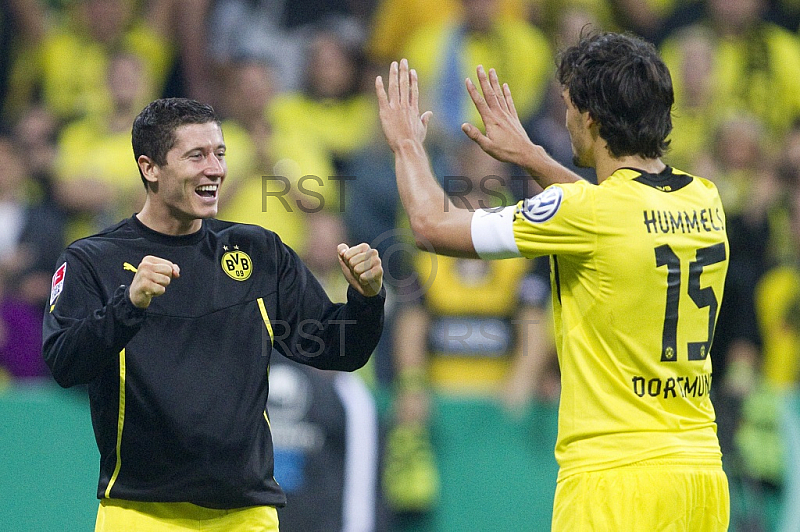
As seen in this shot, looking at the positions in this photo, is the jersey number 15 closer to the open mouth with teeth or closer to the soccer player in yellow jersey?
the soccer player in yellow jersey

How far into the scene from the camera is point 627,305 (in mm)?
3389

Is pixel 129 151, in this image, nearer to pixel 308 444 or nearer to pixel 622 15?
pixel 308 444

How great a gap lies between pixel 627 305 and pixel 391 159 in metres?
5.46

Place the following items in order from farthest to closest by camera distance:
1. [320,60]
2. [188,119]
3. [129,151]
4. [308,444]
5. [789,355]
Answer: [320,60]
[129,151]
[789,355]
[308,444]
[188,119]

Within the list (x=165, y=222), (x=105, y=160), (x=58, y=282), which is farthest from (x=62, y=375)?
(x=105, y=160)

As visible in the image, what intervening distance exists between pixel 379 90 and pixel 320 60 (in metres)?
5.61

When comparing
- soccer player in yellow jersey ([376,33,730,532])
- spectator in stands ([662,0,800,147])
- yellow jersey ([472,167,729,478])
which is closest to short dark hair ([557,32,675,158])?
soccer player in yellow jersey ([376,33,730,532])

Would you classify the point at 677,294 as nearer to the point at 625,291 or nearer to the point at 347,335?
the point at 625,291

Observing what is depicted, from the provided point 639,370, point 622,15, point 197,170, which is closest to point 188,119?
point 197,170

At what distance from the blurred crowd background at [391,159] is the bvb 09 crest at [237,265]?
10.4 feet

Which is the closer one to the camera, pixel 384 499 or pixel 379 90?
pixel 379 90

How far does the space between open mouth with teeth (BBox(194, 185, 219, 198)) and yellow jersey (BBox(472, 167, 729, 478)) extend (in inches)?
41.5

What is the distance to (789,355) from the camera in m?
7.90

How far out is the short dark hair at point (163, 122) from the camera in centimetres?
392
